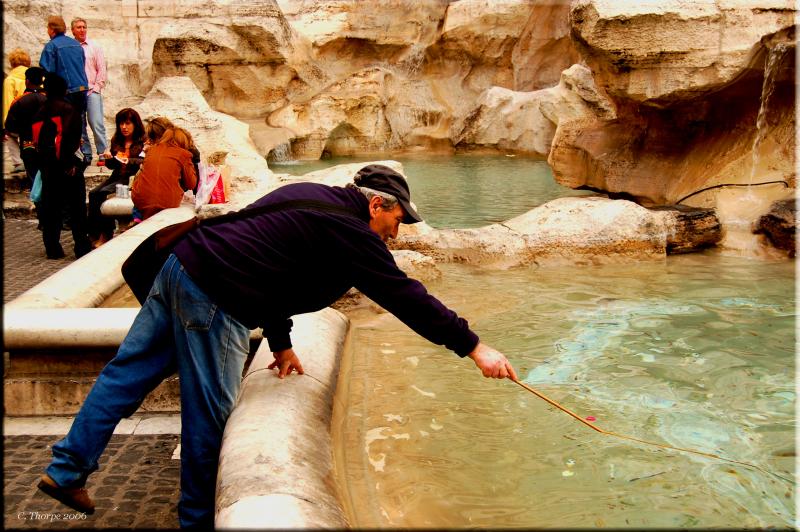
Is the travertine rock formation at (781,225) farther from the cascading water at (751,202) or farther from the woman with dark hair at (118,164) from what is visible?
the woman with dark hair at (118,164)

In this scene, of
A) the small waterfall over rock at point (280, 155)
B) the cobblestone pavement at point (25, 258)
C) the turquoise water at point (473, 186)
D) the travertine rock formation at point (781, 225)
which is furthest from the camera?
the small waterfall over rock at point (280, 155)

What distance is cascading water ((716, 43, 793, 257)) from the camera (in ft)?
26.3

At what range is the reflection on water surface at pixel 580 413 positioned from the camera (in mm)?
3000

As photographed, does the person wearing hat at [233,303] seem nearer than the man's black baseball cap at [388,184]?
Yes

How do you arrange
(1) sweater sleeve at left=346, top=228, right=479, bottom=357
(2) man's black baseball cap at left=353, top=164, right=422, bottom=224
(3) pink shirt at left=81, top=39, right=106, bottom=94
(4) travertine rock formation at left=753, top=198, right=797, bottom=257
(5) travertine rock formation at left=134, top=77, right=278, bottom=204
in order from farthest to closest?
(5) travertine rock formation at left=134, top=77, right=278, bottom=204, (3) pink shirt at left=81, top=39, right=106, bottom=94, (4) travertine rock formation at left=753, top=198, right=797, bottom=257, (2) man's black baseball cap at left=353, top=164, right=422, bottom=224, (1) sweater sleeve at left=346, top=228, right=479, bottom=357

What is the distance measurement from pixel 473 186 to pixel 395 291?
1187 cm

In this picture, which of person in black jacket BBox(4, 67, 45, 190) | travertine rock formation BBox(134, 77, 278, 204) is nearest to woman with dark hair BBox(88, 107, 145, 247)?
person in black jacket BBox(4, 67, 45, 190)

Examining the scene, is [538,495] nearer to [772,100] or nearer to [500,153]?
[772,100]

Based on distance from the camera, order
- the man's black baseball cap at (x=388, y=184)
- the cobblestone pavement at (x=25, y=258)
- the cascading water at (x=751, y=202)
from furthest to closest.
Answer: the cascading water at (x=751, y=202) < the cobblestone pavement at (x=25, y=258) < the man's black baseball cap at (x=388, y=184)

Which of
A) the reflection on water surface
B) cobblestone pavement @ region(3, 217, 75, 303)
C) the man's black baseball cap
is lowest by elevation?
the reflection on water surface

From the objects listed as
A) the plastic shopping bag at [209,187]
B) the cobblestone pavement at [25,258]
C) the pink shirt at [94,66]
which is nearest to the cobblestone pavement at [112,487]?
the cobblestone pavement at [25,258]

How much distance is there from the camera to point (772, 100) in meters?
9.06

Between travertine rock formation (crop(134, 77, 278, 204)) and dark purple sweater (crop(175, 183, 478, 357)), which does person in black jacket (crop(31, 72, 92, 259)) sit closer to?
travertine rock formation (crop(134, 77, 278, 204))

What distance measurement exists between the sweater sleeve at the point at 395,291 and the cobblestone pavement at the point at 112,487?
1245 millimetres
